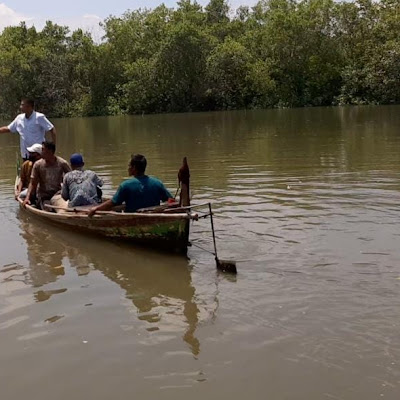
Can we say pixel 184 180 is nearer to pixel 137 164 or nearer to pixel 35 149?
pixel 137 164

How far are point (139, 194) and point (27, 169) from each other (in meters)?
3.46

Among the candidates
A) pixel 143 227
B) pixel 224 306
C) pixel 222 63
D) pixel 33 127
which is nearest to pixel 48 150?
pixel 33 127

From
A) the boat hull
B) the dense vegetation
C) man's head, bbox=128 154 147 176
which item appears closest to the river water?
the boat hull

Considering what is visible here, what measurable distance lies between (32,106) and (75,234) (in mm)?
2632

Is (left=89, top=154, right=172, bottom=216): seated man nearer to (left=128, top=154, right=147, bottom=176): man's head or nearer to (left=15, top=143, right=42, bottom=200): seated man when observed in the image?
(left=128, top=154, right=147, bottom=176): man's head

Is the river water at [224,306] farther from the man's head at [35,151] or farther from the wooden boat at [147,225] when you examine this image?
the man's head at [35,151]

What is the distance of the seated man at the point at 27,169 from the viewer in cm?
964

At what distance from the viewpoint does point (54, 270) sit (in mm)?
6961

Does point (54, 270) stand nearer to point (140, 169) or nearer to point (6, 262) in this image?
point (6, 262)

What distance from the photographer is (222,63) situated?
51500 mm

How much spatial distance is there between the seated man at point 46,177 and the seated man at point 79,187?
Result: 2.37 feet

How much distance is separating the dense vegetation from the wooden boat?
42209mm

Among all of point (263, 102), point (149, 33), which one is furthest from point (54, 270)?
point (149, 33)

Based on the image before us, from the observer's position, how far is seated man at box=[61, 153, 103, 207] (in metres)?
8.41
